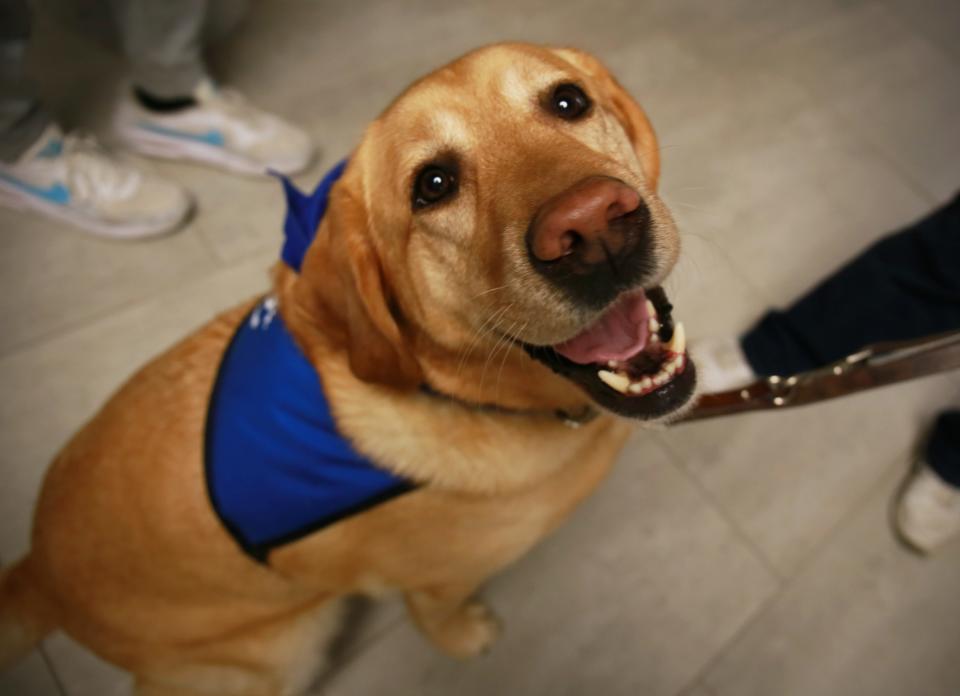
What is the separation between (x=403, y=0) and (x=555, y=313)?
2.81 m

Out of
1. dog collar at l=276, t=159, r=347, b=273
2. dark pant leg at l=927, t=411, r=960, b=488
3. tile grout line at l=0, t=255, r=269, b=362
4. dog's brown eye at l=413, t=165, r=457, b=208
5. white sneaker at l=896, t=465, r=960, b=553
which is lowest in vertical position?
white sneaker at l=896, t=465, r=960, b=553

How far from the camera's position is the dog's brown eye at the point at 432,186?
3.77ft

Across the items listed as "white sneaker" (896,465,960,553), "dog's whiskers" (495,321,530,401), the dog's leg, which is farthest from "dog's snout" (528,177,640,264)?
"white sneaker" (896,465,960,553)

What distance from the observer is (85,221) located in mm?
2371

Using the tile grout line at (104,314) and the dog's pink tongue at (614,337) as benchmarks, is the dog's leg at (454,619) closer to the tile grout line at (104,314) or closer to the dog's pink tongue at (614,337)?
the dog's pink tongue at (614,337)

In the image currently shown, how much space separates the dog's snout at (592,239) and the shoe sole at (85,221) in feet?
6.52

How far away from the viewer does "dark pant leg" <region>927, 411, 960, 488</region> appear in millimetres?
1954

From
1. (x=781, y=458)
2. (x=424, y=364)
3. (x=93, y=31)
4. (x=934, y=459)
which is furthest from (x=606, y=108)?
(x=93, y=31)

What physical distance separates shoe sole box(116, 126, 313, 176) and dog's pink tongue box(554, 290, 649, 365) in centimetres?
188

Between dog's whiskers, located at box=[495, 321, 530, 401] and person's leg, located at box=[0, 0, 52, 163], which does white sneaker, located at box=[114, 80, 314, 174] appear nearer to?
person's leg, located at box=[0, 0, 52, 163]

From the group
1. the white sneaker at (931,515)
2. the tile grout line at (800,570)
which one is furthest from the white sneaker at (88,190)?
the white sneaker at (931,515)

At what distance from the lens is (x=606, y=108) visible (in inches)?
49.7

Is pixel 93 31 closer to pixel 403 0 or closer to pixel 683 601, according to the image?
pixel 403 0

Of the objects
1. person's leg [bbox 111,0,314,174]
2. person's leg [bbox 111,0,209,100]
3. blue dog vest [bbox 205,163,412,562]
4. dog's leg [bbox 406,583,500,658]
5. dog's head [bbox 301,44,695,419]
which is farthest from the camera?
person's leg [bbox 111,0,314,174]
